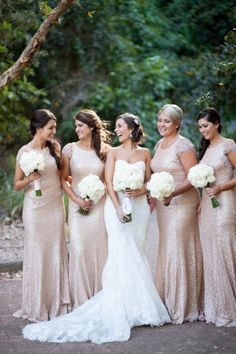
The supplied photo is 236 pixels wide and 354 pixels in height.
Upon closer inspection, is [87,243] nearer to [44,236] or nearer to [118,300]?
[44,236]

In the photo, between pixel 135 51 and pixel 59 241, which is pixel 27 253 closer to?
pixel 59 241

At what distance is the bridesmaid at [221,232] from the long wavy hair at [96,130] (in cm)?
114

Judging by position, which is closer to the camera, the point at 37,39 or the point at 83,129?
the point at 83,129

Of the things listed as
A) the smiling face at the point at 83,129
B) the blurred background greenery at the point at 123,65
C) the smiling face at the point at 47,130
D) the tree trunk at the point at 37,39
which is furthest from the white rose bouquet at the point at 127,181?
the blurred background greenery at the point at 123,65

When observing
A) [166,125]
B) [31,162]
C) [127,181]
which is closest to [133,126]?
[166,125]

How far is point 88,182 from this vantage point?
6930mm

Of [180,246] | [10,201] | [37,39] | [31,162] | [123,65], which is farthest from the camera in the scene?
[123,65]

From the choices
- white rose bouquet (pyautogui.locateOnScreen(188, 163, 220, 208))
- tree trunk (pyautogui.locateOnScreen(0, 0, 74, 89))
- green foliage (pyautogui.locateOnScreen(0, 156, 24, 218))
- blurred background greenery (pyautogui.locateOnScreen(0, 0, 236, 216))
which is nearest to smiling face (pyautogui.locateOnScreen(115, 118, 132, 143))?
white rose bouquet (pyautogui.locateOnScreen(188, 163, 220, 208))

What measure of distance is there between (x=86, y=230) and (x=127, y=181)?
86 centimetres

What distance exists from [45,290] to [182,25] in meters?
12.2

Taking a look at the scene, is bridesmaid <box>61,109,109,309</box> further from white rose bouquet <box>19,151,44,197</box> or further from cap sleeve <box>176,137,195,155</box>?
cap sleeve <box>176,137,195,155</box>

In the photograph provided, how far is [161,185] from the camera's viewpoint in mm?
6633

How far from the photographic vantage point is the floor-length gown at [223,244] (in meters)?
6.79

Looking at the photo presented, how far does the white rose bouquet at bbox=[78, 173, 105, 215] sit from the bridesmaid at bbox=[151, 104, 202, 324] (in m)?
0.66
